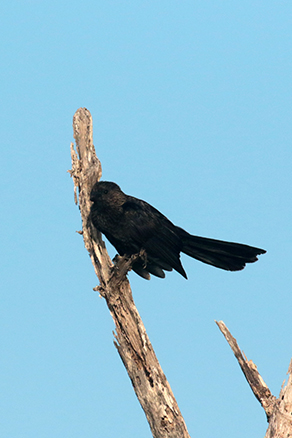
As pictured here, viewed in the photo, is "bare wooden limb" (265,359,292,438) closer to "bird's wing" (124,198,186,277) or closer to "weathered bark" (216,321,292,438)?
"weathered bark" (216,321,292,438)

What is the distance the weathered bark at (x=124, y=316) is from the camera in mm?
6199

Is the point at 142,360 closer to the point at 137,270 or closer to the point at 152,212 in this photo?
the point at 137,270

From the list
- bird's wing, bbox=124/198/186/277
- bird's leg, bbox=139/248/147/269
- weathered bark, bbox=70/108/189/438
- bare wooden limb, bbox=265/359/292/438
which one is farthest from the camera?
bird's leg, bbox=139/248/147/269

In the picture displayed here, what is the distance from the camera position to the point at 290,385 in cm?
582

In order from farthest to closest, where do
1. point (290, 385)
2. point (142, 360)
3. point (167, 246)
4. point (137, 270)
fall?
1. point (137, 270)
2. point (167, 246)
3. point (142, 360)
4. point (290, 385)

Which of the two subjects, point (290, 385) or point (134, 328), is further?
point (134, 328)

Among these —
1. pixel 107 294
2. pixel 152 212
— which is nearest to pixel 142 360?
pixel 107 294

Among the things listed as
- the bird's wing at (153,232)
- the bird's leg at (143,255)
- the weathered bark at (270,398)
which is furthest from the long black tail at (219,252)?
the weathered bark at (270,398)

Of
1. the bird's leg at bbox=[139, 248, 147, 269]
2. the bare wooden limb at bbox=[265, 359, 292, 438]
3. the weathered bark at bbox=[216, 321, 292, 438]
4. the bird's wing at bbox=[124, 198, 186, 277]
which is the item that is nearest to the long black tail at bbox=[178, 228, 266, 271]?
the bird's wing at bbox=[124, 198, 186, 277]

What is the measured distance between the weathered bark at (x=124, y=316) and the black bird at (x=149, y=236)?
249mm

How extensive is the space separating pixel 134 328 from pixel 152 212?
56.3 inches

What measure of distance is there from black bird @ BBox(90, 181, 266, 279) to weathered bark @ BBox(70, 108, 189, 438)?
0.25 m

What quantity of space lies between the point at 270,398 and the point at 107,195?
9.85ft

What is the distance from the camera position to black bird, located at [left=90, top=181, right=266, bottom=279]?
22.2 ft
